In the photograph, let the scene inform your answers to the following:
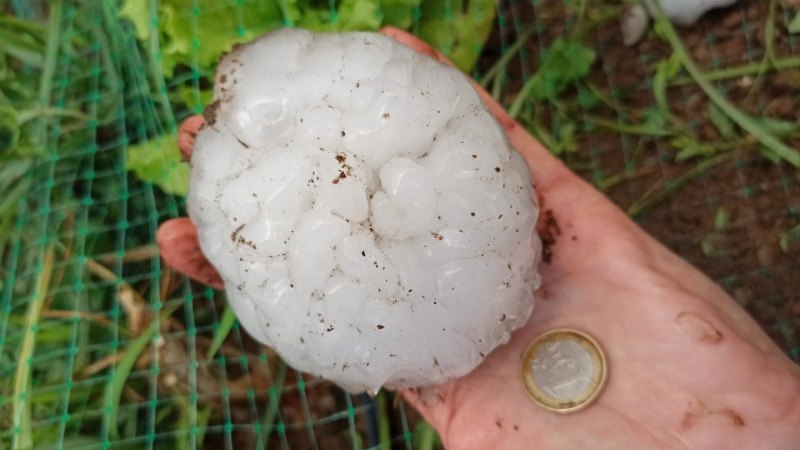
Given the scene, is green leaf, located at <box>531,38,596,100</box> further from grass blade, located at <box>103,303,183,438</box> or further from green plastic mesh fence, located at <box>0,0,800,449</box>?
grass blade, located at <box>103,303,183,438</box>

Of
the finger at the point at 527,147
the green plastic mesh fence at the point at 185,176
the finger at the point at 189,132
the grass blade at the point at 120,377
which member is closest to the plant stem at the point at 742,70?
the green plastic mesh fence at the point at 185,176

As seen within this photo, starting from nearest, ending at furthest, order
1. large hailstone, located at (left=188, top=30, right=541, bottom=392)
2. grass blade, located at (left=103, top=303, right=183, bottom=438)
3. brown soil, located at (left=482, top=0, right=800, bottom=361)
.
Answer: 1. large hailstone, located at (left=188, top=30, right=541, bottom=392)
2. grass blade, located at (left=103, top=303, right=183, bottom=438)
3. brown soil, located at (left=482, top=0, right=800, bottom=361)

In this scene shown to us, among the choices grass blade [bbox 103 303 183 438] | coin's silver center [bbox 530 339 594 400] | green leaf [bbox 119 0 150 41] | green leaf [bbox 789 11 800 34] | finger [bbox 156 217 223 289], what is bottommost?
grass blade [bbox 103 303 183 438]

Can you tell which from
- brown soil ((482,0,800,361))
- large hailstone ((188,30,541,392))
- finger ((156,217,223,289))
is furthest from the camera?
brown soil ((482,0,800,361))

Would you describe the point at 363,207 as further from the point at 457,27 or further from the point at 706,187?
the point at 706,187

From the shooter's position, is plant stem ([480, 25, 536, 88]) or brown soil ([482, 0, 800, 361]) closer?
brown soil ([482, 0, 800, 361])

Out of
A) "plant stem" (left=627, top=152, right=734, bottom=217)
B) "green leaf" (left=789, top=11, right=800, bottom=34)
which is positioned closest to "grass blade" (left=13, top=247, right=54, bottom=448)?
"plant stem" (left=627, top=152, right=734, bottom=217)

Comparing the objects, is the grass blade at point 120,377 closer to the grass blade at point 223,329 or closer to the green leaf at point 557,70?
the grass blade at point 223,329

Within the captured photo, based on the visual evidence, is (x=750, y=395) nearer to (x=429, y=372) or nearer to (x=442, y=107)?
(x=429, y=372)

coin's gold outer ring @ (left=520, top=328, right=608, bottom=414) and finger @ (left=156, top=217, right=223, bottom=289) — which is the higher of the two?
finger @ (left=156, top=217, right=223, bottom=289)
